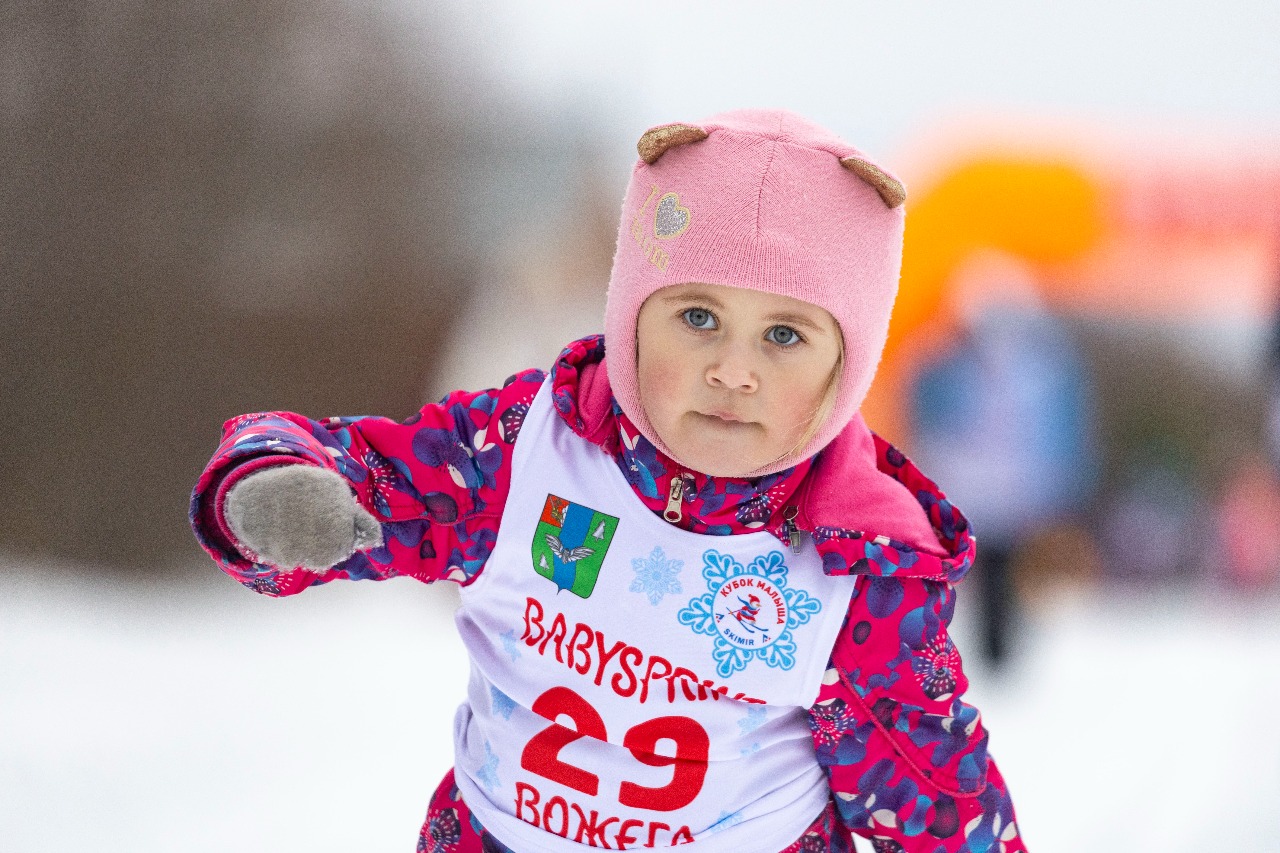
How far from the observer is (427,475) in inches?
36.5

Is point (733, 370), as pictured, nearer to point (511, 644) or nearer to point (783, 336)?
point (783, 336)

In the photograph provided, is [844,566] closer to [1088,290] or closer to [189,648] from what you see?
[189,648]

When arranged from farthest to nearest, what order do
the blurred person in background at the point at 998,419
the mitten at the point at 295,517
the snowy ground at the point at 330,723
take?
the blurred person in background at the point at 998,419 < the snowy ground at the point at 330,723 < the mitten at the point at 295,517

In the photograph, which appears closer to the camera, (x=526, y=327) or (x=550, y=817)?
(x=550, y=817)

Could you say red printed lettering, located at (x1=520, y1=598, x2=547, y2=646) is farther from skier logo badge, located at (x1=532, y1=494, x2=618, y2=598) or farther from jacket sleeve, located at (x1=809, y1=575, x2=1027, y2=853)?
jacket sleeve, located at (x1=809, y1=575, x2=1027, y2=853)

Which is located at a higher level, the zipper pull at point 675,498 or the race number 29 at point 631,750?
the zipper pull at point 675,498

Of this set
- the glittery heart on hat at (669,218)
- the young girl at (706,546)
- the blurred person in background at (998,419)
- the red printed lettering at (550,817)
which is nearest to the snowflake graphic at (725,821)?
the young girl at (706,546)

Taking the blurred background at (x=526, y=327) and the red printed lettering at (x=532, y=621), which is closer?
the red printed lettering at (x=532, y=621)

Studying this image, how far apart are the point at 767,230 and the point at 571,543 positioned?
0.29 meters

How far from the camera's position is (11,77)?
181 centimetres

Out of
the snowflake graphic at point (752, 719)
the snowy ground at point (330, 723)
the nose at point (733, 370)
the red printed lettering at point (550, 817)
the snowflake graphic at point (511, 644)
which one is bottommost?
the snowy ground at point (330, 723)

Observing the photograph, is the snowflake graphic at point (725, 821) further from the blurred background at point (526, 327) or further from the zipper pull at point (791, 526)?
the blurred background at point (526, 327)

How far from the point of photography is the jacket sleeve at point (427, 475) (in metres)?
0.89

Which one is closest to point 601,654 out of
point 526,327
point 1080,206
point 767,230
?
point 767,230
